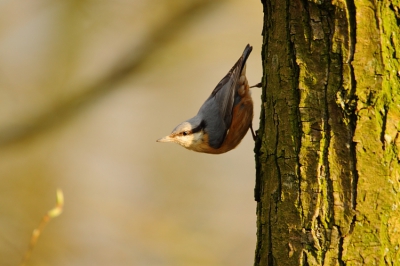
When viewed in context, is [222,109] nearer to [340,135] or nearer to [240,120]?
[240,120]

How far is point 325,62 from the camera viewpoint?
6.86 feet

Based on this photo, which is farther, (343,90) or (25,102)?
(25,102)

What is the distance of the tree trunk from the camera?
202 centimetres

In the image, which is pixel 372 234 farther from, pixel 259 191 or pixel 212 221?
pixel 212 221

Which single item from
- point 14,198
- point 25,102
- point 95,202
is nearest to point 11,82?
point 25,102

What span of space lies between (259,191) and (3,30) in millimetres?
6085

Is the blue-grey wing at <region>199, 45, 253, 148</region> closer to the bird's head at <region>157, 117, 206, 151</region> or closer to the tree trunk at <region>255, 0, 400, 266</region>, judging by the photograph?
the bird's head at <region>157, 117, 206, 151</region>

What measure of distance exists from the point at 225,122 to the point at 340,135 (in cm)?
264

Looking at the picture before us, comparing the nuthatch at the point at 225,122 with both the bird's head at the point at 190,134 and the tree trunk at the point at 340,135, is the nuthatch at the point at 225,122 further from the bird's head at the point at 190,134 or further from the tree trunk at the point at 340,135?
the tree trunk at the point at 340,135

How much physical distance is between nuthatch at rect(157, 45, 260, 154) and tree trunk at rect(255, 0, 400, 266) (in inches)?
93.0

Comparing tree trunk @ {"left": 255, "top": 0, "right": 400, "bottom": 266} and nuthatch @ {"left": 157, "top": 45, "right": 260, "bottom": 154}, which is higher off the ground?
nuthatch @ {"left": 157, "top": 45, "right": 260, "bottom": 154}

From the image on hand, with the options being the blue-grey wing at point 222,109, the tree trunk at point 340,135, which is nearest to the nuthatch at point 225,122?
the blue-grey wing at point 222,109

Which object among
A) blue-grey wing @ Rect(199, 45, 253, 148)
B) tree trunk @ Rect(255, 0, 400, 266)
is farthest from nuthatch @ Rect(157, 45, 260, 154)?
tree trunk @ Rect(255, 0, 400, 266)

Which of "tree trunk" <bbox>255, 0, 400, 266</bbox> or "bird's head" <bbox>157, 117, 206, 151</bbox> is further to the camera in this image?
"bird's head" <bbox>157, 117, 206, 151</bbox>
